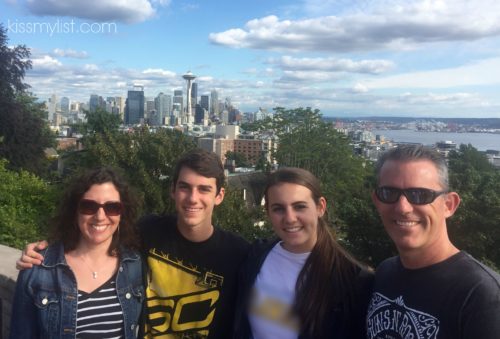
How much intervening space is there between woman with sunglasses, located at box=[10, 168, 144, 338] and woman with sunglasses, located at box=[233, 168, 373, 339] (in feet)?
2.32

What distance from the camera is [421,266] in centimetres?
218

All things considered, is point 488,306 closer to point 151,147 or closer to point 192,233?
point 192,233

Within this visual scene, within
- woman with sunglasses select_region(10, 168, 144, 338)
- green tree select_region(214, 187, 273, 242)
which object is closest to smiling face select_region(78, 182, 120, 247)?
woman with sunglasses select_region(10, 168, 144, 338)

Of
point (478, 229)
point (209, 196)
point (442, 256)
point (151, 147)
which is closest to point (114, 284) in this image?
point (209, 196)

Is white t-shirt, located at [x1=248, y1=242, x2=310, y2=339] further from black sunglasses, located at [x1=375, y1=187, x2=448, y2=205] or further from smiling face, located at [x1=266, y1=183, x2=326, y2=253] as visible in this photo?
black sunglasses, located at [x1=375, y1=187, x2=448, y2=205]

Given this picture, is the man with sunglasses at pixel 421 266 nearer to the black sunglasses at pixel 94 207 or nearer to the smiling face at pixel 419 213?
the smiling face at pixel 419 213

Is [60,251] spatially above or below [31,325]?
above

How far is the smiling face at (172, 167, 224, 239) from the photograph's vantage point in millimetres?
2973

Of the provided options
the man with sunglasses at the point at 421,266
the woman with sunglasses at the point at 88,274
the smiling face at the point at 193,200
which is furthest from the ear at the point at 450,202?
the woman with sunglasses at the point at 88,274

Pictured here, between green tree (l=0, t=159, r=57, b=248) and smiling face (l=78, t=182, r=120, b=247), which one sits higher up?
smiling face (l=78, t=182, r=120, b=247)

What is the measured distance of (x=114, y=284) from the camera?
2.76m

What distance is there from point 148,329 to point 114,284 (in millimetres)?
401

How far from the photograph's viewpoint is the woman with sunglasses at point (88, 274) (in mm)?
2617

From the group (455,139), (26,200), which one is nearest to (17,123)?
(26,200)
